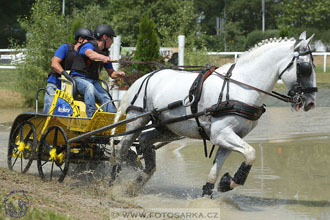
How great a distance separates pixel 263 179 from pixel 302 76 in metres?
2.52

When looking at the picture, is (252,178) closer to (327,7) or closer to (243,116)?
(243,116)

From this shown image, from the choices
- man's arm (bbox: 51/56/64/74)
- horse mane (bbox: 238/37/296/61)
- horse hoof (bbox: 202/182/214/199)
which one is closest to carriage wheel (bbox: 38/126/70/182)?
man's arm (bbox: 51/56/64/74)

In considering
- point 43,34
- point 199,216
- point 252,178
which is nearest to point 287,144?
point 252,178

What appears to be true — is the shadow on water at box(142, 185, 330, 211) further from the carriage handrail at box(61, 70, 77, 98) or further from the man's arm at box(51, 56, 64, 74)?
the man's arm at box(51, 56, 64, 74)

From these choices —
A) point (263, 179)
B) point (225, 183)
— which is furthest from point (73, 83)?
point (263, 179)

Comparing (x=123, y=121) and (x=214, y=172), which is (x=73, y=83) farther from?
(x=214, y=172)

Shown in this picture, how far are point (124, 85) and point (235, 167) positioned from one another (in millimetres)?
6021

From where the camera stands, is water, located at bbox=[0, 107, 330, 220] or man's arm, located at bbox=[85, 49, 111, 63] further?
man's arm, located at bbox=[85, 49, 111, 63]

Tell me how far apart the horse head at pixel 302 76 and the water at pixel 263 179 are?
1265 mm

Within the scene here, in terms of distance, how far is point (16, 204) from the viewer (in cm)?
588

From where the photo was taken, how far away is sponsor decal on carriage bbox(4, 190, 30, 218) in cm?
561

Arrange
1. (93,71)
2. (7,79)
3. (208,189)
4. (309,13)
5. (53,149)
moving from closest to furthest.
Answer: (208,189) < (53,149) < (93,71) < (7,79) < (309,13)

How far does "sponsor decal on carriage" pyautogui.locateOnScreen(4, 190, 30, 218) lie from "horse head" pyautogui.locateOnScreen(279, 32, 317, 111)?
10.3 feet

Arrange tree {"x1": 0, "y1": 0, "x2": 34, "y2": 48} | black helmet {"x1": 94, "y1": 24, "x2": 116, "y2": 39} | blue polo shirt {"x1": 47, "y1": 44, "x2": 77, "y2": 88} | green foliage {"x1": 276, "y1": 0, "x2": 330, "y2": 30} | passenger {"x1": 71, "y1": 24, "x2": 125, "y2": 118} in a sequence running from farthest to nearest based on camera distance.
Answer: tree {"x1": 0, "y1": 0, "x2": 34, "y2": 48}
green foliage {"x1": 276, "y1": 0, "x2": 330, "y2": 30}
blue polo shirt {"x1": 47, "y1": 44, "x2": 77, "y2": 88}
black helmet {"x1": 94, "y1": 24, "x2": 116, "y2": 39}
passenger {"x1": 71, "y1": 24, "x2": 125, "y2": 118}
